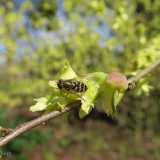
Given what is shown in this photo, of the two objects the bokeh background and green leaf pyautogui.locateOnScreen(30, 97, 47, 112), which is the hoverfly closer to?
green leaf pyautogui.locateOnScreen(30, 97, 47, 112)

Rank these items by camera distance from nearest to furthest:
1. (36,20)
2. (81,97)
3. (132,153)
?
(81,97)
(36,20)
(132,153)

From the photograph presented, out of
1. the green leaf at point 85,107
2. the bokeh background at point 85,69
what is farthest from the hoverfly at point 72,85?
the bokeh background at point 85,69

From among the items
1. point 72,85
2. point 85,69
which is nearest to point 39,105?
point 72,85

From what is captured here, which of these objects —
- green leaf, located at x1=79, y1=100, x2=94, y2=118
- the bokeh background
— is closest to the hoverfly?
green leaf, located at x1=79, y1=100, x2=94, y2=118

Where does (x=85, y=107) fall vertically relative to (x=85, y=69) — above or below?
above

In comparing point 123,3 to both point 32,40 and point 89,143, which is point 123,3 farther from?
point 89,143

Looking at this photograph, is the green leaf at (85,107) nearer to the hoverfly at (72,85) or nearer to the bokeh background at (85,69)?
the hoverfly at (72,85)

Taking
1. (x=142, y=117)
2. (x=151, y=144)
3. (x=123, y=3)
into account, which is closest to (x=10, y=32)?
(x=142, y=117)

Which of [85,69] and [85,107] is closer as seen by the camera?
[85,107]

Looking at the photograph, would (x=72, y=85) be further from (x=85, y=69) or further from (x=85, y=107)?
(x=85, y=69)
